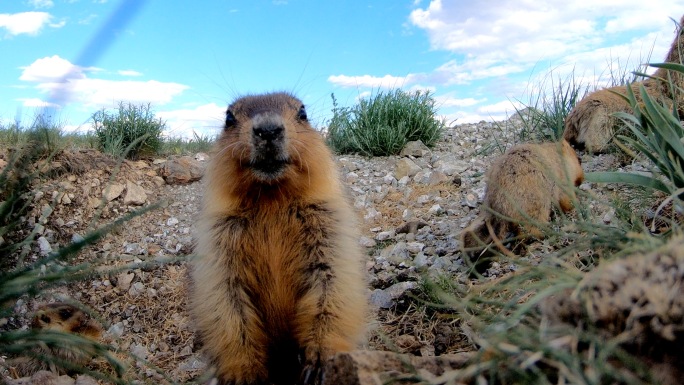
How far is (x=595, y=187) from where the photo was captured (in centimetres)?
617

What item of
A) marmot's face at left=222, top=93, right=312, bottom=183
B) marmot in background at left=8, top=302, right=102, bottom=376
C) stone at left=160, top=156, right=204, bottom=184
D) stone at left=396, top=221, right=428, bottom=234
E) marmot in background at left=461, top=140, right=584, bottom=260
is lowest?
marmot in background at left=8, top=302, right=102, bottom=376

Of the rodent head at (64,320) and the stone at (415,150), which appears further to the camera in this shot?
the stone at (415,150)

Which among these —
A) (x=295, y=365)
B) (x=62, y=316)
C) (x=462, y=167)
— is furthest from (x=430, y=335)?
(x=462, y=167)

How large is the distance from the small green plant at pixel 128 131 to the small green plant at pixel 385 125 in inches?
128

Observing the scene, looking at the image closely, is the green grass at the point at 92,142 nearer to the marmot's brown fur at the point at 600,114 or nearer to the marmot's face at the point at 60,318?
the marmot's face at the point at 60,318

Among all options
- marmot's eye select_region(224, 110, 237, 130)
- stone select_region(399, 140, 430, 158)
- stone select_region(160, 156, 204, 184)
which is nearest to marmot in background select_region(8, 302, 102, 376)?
marmot's eye select_region(224, 110, 237, 130)

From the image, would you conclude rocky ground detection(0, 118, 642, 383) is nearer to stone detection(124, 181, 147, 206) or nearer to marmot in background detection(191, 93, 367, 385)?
stone detection(124, 181, 147, 206)

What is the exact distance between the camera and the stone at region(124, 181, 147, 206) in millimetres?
8352

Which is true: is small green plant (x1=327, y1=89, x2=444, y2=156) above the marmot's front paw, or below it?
above

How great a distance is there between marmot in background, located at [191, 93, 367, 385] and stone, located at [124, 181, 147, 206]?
16.7ft

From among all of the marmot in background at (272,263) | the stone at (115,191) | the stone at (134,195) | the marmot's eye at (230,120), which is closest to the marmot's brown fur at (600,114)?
the marmot in background at (272,263)

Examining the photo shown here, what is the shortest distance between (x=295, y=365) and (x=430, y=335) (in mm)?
1054

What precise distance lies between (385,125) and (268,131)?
7.40 metres

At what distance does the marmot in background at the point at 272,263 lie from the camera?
3.36 metres
